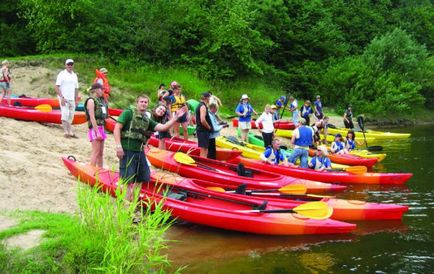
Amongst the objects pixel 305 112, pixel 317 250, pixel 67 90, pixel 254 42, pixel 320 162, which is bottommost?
pixel 317 250

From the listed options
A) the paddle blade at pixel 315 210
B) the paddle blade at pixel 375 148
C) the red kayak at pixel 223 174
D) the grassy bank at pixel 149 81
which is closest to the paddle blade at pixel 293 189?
the red kayak at pixel 223 174

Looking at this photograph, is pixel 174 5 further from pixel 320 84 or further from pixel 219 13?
pixel 320 84

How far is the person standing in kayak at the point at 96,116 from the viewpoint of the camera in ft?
24.1

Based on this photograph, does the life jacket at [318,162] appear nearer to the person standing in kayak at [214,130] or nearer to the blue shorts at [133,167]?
the person standing in kayak at [214,130]

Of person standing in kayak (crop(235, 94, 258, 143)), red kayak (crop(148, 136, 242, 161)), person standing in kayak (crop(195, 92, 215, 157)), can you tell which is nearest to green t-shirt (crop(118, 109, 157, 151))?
person standing in kayak (crop(195, 92, 215, 157))

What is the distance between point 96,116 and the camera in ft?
24.7

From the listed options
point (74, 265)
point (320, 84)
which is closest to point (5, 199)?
point (74, 265)

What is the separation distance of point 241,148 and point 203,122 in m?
3.15

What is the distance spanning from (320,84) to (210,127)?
60.7 feet

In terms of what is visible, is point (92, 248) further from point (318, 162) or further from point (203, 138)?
point (318, 162)

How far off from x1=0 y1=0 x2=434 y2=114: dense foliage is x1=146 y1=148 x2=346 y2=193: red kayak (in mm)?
11715

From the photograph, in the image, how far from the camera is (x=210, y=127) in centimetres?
928

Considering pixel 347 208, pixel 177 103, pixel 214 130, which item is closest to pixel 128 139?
pixel 214 130

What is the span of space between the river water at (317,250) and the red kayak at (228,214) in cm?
12
